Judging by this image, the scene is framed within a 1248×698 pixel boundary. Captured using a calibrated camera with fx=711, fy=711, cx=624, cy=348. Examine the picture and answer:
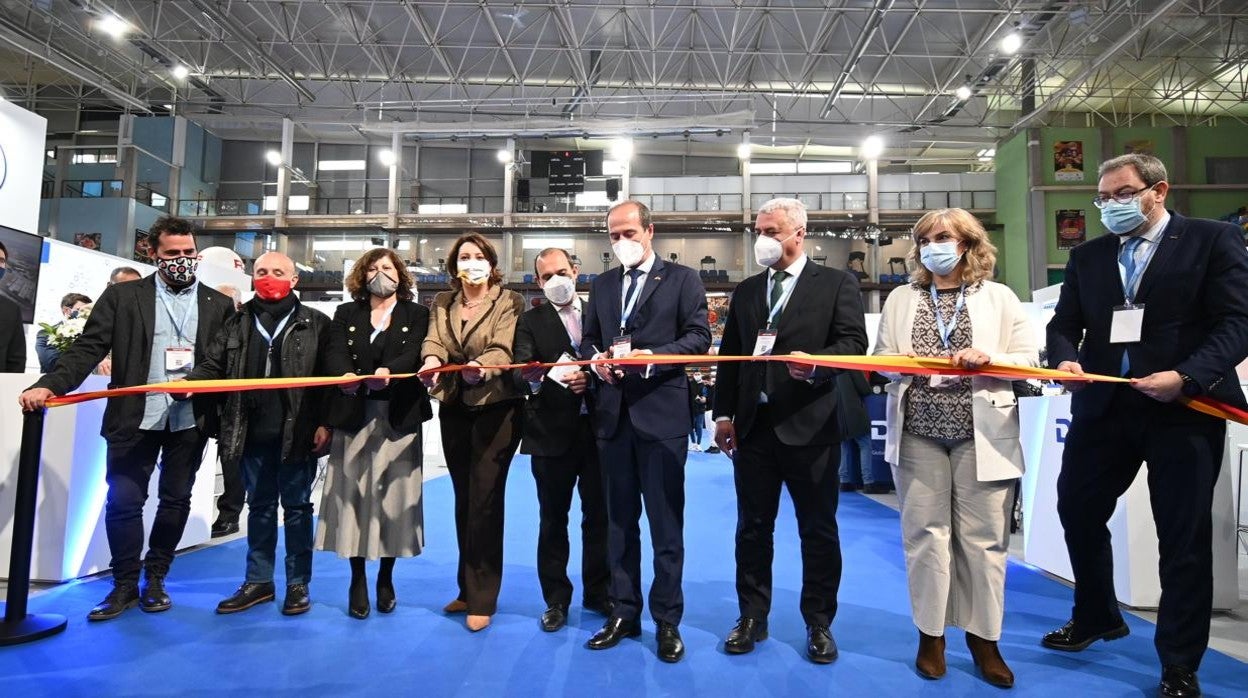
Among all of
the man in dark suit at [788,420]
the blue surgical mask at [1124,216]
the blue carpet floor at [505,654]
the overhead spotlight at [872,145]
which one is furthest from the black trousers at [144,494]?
the overhead spotlight at [872,145]

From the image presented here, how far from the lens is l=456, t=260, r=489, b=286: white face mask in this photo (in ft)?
10.0

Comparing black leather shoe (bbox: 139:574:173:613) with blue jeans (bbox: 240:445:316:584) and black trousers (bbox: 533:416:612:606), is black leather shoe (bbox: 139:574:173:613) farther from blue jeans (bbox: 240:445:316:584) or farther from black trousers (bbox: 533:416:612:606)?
black trousers (bbox: 533:416:612:606)

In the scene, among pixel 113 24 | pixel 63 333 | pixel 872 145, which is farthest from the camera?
pixel 872 145

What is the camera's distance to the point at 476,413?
9.90 feet

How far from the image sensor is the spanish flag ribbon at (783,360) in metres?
2.29

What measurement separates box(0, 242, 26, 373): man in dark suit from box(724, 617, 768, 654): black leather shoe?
4191 mm

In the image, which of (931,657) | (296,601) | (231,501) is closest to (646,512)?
(931,657)

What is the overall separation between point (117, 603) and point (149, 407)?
2.74 ft

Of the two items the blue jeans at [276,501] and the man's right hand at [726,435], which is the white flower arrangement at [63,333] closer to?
the blue jeans at [276,501]

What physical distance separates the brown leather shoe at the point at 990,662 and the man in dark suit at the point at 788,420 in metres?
0.48

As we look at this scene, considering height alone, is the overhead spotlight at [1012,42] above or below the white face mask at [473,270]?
above

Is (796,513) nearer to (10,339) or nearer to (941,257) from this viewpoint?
(941,257)

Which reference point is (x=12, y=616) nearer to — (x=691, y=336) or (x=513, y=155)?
(x=691, y=336)

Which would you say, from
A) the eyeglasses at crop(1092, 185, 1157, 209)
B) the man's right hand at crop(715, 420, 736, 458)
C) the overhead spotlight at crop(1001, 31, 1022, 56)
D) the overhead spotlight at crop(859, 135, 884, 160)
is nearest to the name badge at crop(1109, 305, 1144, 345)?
the eyeglasses at crop(1092, 185, 1157, 209)
